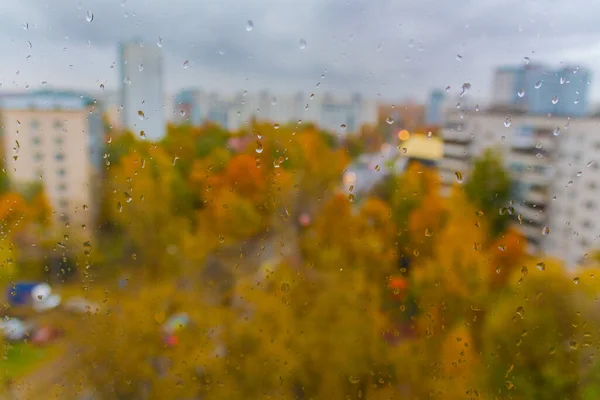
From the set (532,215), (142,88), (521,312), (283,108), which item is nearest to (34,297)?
(142,88)

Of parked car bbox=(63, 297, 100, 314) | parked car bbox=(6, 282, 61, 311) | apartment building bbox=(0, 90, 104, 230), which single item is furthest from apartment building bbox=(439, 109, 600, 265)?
parked car bbox=(6, 282, 61, 311)

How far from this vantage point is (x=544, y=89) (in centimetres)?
133

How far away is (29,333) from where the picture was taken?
184 centimetres

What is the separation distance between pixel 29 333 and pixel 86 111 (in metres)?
1.04

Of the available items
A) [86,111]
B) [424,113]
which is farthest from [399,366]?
[86,111]

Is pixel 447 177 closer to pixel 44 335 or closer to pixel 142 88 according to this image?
pixel 142 88

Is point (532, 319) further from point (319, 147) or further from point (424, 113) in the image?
point (319, 147)

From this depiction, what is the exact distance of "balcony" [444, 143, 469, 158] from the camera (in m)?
1.62

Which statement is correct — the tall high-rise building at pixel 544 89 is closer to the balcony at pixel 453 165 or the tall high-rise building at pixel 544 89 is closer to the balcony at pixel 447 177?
the balcony at pixel 453 165

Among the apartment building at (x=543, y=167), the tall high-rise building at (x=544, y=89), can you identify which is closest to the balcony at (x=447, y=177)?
the apartment building at (x=543, y=167)

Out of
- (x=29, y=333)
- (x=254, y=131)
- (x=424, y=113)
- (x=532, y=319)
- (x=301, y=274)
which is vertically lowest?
(x=29, y=333)

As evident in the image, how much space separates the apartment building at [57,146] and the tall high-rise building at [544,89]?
1345mm

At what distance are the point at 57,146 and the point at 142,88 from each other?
0.39 m

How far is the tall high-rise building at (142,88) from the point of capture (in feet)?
4.55
